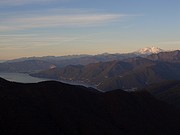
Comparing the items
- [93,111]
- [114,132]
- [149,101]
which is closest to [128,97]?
[149,101]

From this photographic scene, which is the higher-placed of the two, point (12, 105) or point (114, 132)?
point (12, 105)

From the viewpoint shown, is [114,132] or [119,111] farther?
[119,111]

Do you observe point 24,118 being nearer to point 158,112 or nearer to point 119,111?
point 119,111

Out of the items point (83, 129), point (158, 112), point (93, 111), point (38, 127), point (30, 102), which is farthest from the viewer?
point (158, 112)

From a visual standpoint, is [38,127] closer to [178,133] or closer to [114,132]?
[114,132]

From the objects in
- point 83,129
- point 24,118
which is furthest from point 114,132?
point 24,118

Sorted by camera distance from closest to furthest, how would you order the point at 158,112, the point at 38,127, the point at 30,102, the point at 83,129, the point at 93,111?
the point at 38,127, the point at 83,129, the point at 30,102, the point at 93,111, the point at 158,112
